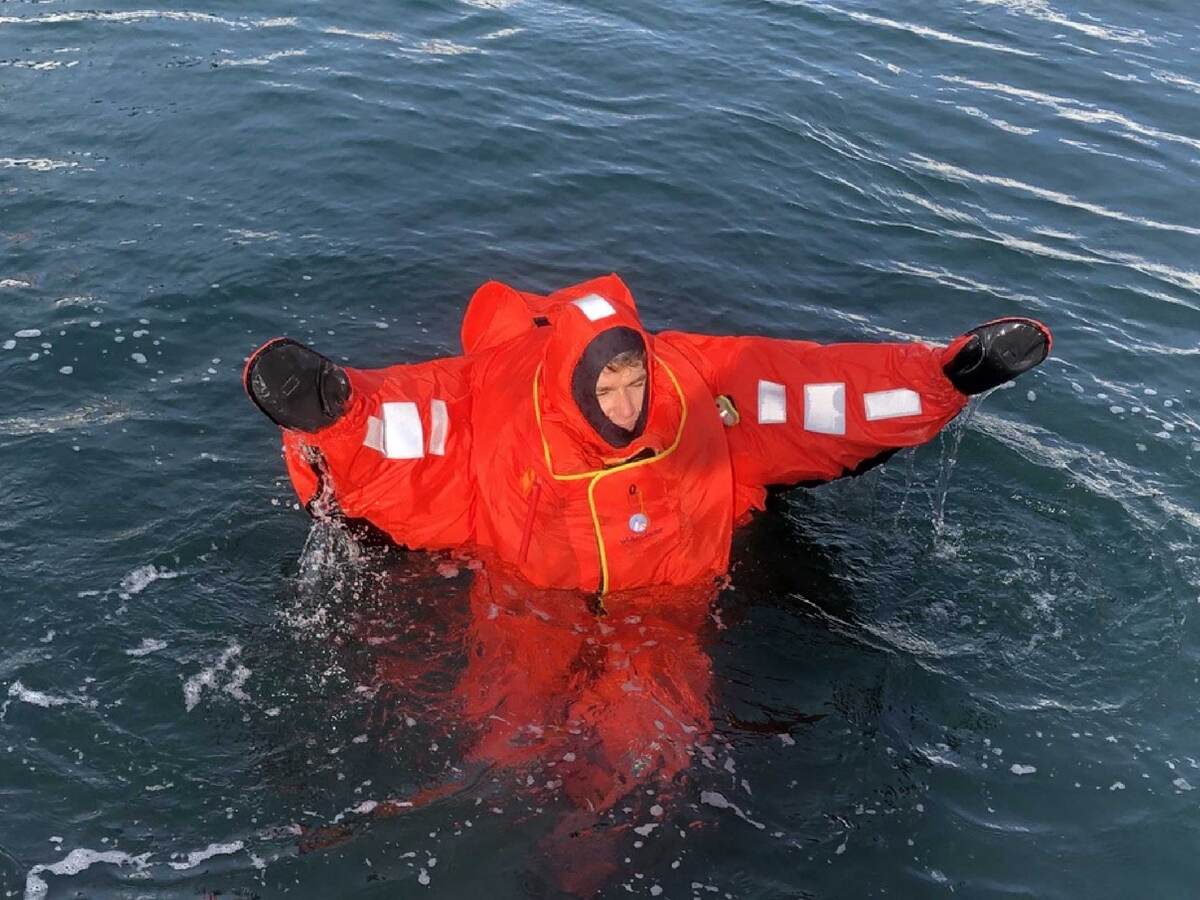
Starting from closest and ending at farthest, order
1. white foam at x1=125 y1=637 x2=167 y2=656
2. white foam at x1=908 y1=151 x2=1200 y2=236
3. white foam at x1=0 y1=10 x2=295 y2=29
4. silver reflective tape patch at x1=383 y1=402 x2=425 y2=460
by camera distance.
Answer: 1. silver reflective tape patch at x1=383 y1=402 x2=425 y2=460
2. white foam at x1=125 y1=637 x2=167 y2=656
3. white foam at x1=908 y1=151 x2=1200 y2=236
4. white foam at x1=0 y1=10 x2=295 y2=29

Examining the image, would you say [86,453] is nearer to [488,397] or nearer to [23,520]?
[23,520]

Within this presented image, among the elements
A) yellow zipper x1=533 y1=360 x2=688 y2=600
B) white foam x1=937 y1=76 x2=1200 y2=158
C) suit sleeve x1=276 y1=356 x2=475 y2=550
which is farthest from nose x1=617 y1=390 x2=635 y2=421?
white foam x1=937 y1=76 x2=1200 y2=158

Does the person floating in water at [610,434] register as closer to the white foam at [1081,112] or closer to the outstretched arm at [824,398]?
the outstretched arm at [824,398]

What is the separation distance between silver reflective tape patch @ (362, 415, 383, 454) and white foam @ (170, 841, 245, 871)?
6.05ft

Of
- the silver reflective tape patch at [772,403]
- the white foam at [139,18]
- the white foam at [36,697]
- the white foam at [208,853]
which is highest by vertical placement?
the white foam at [139,18]

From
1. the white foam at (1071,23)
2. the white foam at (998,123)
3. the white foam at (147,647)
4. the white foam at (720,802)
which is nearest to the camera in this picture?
the white foam at (720,802)

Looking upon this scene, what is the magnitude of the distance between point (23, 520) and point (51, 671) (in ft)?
4.05

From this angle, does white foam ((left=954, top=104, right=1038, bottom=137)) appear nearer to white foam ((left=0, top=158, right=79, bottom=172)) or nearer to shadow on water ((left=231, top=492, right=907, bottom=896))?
shadow on water ((left=231, top=492, right=907, bottom=896))

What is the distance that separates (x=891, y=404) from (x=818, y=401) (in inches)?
14.7

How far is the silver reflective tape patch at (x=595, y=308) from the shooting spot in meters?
4.88

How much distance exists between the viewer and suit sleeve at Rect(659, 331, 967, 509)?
5566mm

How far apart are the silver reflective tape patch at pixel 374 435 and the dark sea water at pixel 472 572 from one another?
38.1 inches

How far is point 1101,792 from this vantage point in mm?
5086

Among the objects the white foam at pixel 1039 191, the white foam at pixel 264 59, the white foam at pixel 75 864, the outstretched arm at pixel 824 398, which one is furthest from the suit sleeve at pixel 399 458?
the white foam at pixel 264 59
